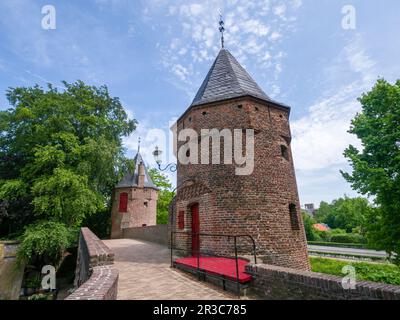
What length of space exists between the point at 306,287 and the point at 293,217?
5297 millimetres

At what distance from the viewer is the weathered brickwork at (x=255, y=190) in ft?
24.2

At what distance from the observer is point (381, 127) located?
39.6 feet

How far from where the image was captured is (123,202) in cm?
2289

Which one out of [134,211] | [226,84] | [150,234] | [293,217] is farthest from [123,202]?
[293,217]

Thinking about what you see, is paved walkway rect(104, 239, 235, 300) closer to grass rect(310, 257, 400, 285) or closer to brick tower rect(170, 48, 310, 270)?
brick tower rect(170, 48, 310, 270)

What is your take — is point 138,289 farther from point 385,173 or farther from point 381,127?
point 381,127

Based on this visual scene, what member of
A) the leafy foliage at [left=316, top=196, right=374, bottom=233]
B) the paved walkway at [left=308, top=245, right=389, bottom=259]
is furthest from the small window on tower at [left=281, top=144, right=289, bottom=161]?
the leafy foliage at [left=316, top=196, right=374, bottom=233]

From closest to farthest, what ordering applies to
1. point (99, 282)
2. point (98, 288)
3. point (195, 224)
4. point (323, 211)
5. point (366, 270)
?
1. point (98, 288)
2. point (99, 282)
3. point (195, 224)
4. point (366, 270)
5. point (323, 211)

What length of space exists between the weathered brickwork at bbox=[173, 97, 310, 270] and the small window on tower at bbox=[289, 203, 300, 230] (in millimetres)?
69

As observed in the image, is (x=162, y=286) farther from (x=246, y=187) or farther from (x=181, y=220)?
(x=181, y=220)

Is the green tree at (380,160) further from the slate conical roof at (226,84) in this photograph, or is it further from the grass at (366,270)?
the slate conical roof at (226,84)

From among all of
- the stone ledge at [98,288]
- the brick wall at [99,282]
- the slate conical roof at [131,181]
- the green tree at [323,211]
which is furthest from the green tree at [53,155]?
the green tree at [323,211]

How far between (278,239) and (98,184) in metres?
12.9

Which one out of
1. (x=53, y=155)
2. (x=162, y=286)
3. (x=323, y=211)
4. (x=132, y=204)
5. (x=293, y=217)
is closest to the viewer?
(x=162, y=286)
